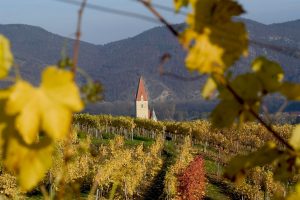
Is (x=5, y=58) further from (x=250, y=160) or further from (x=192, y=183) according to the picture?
(x=192, y=183)

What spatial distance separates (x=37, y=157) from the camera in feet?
1.97

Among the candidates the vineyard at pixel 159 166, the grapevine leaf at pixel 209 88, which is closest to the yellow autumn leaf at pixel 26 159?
the vineyard at pixel 159 166

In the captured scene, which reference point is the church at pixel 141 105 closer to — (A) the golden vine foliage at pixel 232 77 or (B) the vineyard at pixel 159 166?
(B) the vineyard at pixel 159 166

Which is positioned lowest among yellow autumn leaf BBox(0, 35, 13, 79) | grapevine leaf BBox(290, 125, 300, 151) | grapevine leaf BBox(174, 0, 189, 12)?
grapevine leaf BBox(290, 125, 300, 151)

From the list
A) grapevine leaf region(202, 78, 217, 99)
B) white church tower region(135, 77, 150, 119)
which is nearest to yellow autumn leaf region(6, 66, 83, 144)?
grapevine leaf region(202, 78, 217, 99)

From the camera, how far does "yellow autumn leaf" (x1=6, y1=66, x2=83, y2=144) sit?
0.52 meters

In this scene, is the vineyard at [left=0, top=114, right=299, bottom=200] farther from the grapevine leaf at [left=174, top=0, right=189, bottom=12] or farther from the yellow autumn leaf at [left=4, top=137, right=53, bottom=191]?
the grapevine leaf at [left=174, top=0, right=189, bottom=12]

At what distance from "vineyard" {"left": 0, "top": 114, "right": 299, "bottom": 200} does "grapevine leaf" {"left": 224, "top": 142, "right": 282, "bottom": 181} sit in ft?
0.54

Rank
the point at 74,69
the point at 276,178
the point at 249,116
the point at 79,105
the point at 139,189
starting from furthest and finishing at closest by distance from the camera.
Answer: the point at 139,189, the point at 276,178, the point at 249,116, the point at 74,69, the point at 79,105

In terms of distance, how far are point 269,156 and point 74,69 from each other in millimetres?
346

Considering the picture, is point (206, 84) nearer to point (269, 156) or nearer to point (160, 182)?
point (269, 156)

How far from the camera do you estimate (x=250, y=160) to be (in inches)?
30.4

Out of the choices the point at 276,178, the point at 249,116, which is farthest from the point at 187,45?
the point at 276,178

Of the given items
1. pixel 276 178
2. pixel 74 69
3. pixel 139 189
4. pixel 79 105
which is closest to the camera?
pixel 79 105
